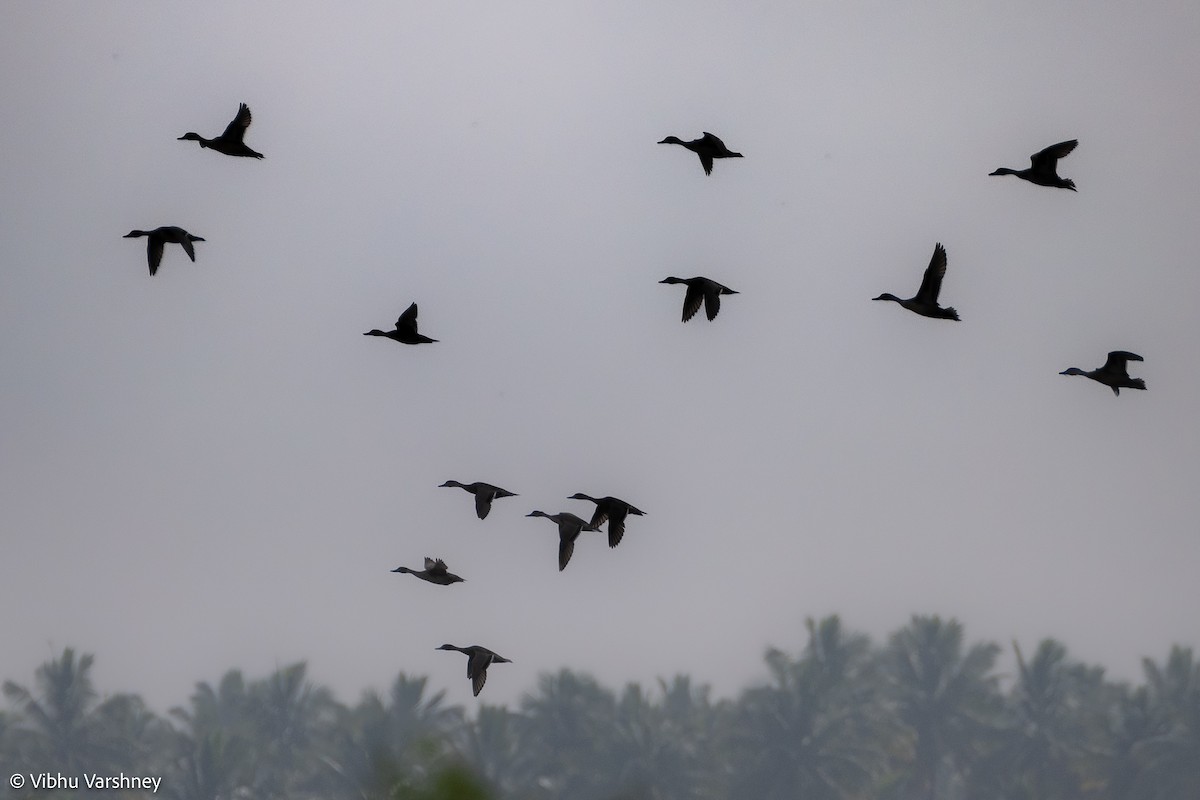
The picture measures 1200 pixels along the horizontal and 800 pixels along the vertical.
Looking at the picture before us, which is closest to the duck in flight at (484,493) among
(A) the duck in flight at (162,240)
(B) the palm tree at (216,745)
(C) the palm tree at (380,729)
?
(A) the duck in flight at (162,240)

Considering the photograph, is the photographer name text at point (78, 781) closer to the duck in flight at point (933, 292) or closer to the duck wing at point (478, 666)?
the duck wing at point (478, 666)

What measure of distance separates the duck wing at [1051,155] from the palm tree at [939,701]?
60988 mm

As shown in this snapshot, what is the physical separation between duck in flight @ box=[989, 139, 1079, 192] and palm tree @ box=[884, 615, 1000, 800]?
200 ft

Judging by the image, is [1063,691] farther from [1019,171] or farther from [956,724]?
[1019,171]

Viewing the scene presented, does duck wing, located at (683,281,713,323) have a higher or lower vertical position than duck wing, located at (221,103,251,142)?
lower

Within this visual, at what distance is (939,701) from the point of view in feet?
260

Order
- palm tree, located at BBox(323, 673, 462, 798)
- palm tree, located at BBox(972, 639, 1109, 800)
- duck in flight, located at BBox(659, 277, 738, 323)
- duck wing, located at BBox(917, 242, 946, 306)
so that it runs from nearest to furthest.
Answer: duck wing, located at BBox(917, 242, 946, 306) < duck in flight, located at BBox(659, 277, 738, 323) < palm tree, located at BBox(323, 673, 462, 798) < palm tree, located at BBox(972, 639, 1109, 800)

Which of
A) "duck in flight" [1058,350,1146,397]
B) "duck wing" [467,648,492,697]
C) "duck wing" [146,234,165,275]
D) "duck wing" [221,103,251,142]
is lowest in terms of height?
"duck wing" [467,648,492,697]

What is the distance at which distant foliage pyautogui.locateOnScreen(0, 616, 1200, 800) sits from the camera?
72.2 m

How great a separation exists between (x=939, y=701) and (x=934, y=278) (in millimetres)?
61552

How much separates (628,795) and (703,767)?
17.3 ft

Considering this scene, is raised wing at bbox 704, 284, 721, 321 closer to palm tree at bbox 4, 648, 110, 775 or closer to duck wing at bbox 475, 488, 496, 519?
duck wing at bbox 475, 488, 496, 519

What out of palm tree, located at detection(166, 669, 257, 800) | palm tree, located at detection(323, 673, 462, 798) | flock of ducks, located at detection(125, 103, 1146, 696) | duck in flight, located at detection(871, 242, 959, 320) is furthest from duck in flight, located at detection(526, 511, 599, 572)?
palm tree, located at detection(166, 669, 257, 800)

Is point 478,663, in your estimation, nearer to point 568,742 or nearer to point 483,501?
point 483,501
